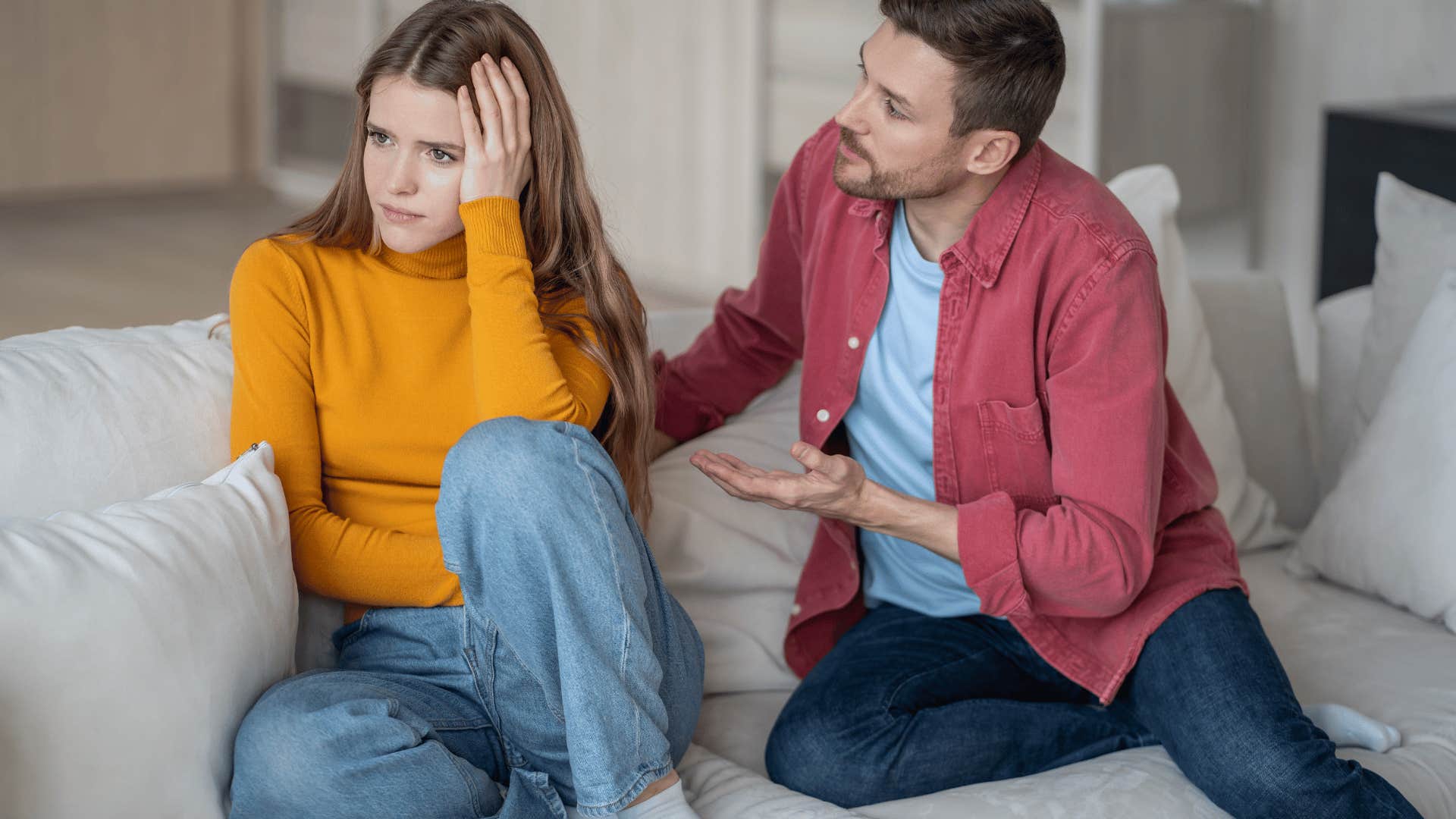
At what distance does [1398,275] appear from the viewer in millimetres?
1888

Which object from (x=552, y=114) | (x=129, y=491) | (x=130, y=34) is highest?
(x=130, y=34)

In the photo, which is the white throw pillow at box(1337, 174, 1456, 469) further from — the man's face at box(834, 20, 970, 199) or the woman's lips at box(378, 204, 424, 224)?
the woman's lips at box(378, 204, 424, 224)

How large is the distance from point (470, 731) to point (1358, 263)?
7.32 ft

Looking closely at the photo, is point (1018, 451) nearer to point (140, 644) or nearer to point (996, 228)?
point (996, 228)

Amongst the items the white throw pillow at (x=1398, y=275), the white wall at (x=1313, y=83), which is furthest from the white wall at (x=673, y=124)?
the white throw pillow at (x=1398, y=275)

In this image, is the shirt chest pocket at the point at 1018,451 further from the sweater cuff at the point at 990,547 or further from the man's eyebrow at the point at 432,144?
the man's eyebrow at the point at 432,144

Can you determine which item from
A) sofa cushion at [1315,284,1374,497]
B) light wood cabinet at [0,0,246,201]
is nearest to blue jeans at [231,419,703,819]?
sofa cushion at [1315,284,1374,497]

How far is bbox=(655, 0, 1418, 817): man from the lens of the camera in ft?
4.52

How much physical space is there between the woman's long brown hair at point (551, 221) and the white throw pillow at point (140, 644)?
33cm

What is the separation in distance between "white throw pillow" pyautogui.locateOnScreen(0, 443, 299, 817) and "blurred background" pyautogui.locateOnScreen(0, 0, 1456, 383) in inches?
50.2

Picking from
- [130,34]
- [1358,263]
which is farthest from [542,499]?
[130,34]

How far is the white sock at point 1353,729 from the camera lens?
1469 mm

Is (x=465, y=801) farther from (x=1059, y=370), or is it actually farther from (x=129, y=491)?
(x=1059, y=370)

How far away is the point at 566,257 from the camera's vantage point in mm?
1498
